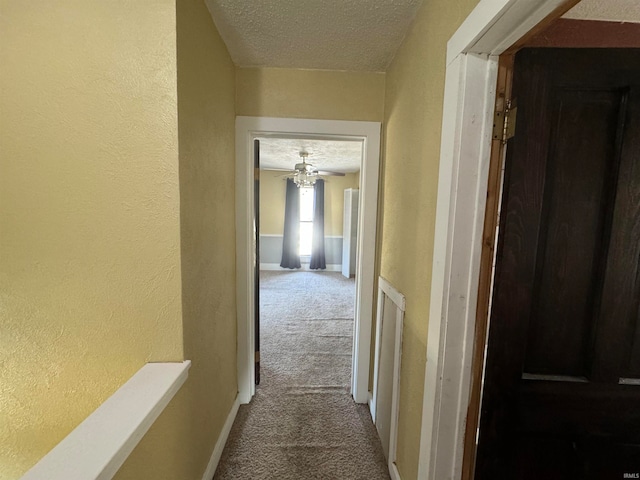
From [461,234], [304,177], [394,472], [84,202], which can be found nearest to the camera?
[461,234]

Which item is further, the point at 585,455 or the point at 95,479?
the point at 585,455

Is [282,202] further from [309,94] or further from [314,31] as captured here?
[314,31]

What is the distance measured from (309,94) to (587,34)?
4.33 feet

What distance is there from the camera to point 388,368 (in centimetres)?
154

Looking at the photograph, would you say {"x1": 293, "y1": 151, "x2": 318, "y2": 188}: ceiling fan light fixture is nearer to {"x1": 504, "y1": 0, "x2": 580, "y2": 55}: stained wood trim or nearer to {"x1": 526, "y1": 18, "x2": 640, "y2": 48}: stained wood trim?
{"x1": 526, "y1": 18, "x2": 640, "y2": 48}: stained wood trim

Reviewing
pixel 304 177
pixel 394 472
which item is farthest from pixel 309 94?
pixel 304 177

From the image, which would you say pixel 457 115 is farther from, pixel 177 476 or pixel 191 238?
pixel 177 476

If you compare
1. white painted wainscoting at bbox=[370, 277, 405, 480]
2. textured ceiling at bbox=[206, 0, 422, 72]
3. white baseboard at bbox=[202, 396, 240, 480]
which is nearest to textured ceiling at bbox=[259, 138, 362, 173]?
textured ceiling at bbox=[206, 0, 422, 72]

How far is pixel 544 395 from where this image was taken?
2.86ft

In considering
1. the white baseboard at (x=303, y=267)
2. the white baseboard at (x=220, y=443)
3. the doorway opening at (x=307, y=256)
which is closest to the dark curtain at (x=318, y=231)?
the doorway opening at (x=307, y=256)

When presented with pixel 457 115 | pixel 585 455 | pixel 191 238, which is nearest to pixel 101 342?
pixel 191 238

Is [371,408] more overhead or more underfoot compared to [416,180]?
more underfoot

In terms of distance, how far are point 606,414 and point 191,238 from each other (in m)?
1.57

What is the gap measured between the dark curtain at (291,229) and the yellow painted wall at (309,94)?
3.97 metres
